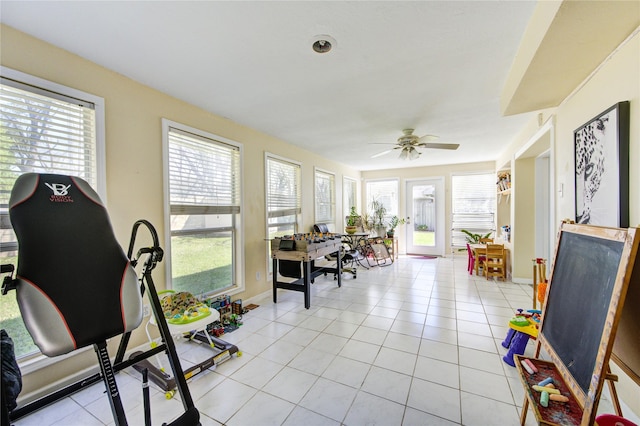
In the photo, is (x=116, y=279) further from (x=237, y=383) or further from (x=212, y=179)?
(x=212, y=179)

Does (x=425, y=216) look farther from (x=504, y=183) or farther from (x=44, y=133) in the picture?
(x=44, y=133)

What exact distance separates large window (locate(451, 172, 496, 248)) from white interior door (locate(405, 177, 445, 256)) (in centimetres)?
30

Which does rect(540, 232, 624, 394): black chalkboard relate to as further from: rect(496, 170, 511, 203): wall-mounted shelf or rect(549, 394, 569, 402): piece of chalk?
rect(496, 170, 511, 203): wall-mounted shelf

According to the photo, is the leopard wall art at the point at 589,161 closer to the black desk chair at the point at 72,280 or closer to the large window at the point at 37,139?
the black desk chair at the point at 72,280

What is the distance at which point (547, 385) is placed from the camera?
1.33 metres

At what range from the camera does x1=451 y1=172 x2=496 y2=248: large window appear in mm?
6328

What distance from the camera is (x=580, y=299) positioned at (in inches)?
49.9

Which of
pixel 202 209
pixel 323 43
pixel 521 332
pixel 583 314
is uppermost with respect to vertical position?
pixel 323 43

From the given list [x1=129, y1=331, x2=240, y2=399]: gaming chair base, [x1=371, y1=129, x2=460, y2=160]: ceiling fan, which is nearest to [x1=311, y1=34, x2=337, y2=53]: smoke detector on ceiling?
[x1=371, y1=129, x2=460, y2=160]: ceiling fan

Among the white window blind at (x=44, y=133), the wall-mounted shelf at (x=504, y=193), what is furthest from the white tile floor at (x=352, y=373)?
the wall-mounted shelf at (x=504, y=193)

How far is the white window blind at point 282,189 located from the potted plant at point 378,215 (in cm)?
308

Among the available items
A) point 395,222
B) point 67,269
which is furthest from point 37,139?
point 395,222

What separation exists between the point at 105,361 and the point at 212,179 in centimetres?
232

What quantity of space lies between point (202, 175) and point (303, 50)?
1.87m
